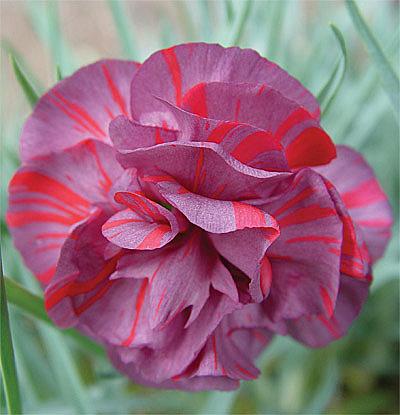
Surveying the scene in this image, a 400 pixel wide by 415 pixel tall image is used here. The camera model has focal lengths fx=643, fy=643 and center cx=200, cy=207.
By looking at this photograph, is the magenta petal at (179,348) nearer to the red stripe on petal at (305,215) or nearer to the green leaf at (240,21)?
the red stripe on petal at (305,215)

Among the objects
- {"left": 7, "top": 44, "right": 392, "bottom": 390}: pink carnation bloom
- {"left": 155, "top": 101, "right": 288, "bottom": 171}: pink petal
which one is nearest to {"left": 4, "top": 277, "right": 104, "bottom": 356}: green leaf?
{"left": 7, "top": 44, "right": 392, "bottom": 390}: pink carnation bloom

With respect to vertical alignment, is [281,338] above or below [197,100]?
below

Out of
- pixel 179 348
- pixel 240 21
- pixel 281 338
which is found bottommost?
pixel 281 338

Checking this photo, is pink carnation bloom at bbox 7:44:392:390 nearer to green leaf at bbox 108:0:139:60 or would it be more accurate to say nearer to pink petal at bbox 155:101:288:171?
pink petal at bbox 155:101:288:171

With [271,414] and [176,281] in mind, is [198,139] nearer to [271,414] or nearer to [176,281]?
[176,281]

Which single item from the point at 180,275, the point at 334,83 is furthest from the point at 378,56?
the point at 180,275

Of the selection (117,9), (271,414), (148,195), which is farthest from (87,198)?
(271,414)

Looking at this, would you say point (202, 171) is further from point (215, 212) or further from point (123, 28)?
point (123, 28)

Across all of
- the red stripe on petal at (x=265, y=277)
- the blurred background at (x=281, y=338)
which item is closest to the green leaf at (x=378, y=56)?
the blurred background at (x=281, y=338)
